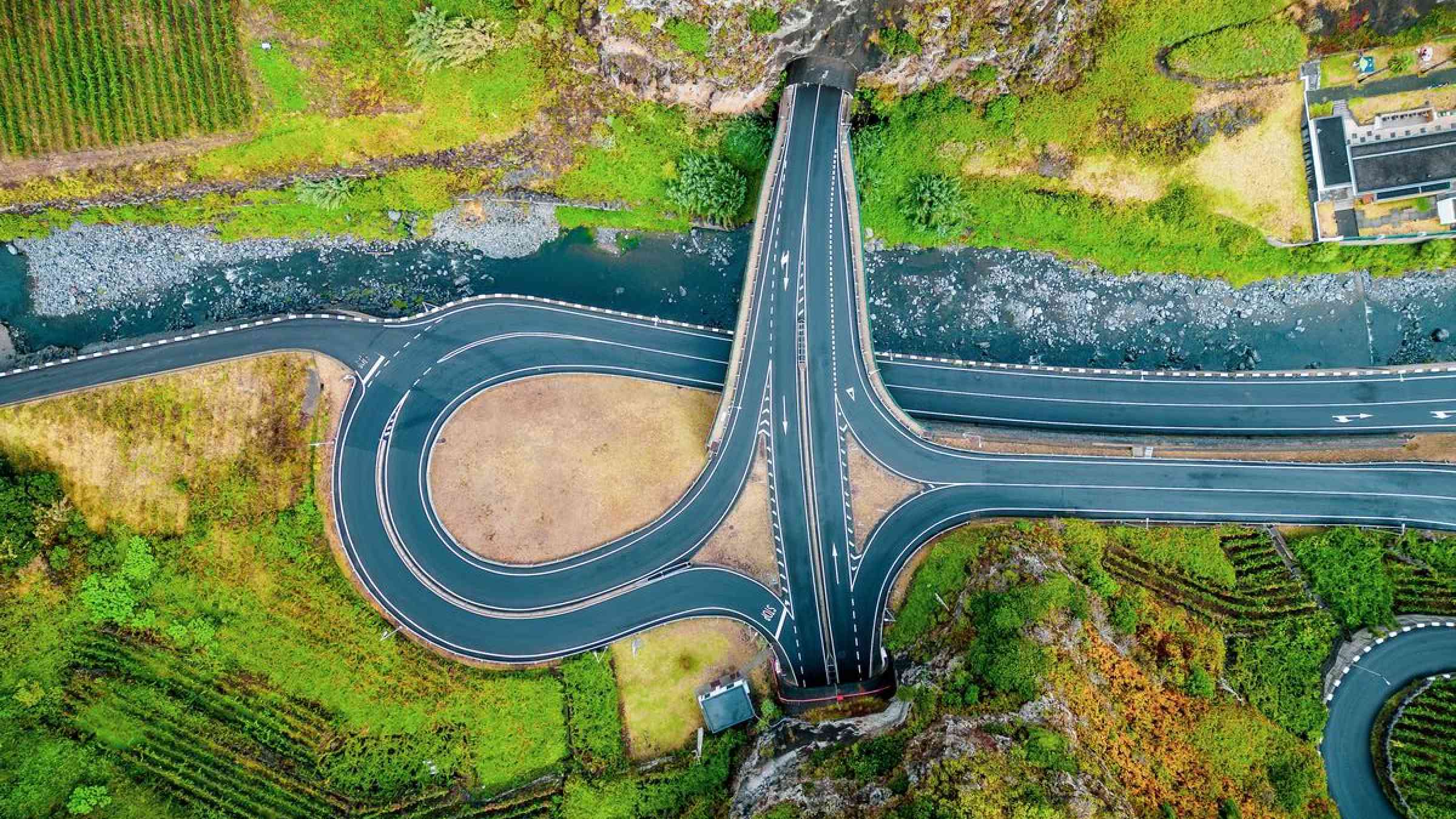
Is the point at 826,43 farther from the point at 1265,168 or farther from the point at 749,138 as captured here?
the point at 1265,168

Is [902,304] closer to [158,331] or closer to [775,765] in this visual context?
[775,765]

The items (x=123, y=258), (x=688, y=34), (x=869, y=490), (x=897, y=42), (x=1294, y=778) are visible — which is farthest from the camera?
(x=123, y=258)

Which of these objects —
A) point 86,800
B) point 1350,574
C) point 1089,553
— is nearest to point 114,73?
point 86,800

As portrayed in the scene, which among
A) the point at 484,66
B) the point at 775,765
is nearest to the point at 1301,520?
the point at 775,765

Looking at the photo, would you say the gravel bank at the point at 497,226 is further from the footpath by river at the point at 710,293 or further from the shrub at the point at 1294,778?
the shrub at the point at 1294,778

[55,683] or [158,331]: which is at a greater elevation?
[158,331]

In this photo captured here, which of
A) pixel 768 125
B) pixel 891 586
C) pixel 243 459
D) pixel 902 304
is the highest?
pixel 768 125

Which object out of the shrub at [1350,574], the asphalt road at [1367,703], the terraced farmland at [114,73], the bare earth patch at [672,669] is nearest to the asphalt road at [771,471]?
the bare earth patch at [672,669]
